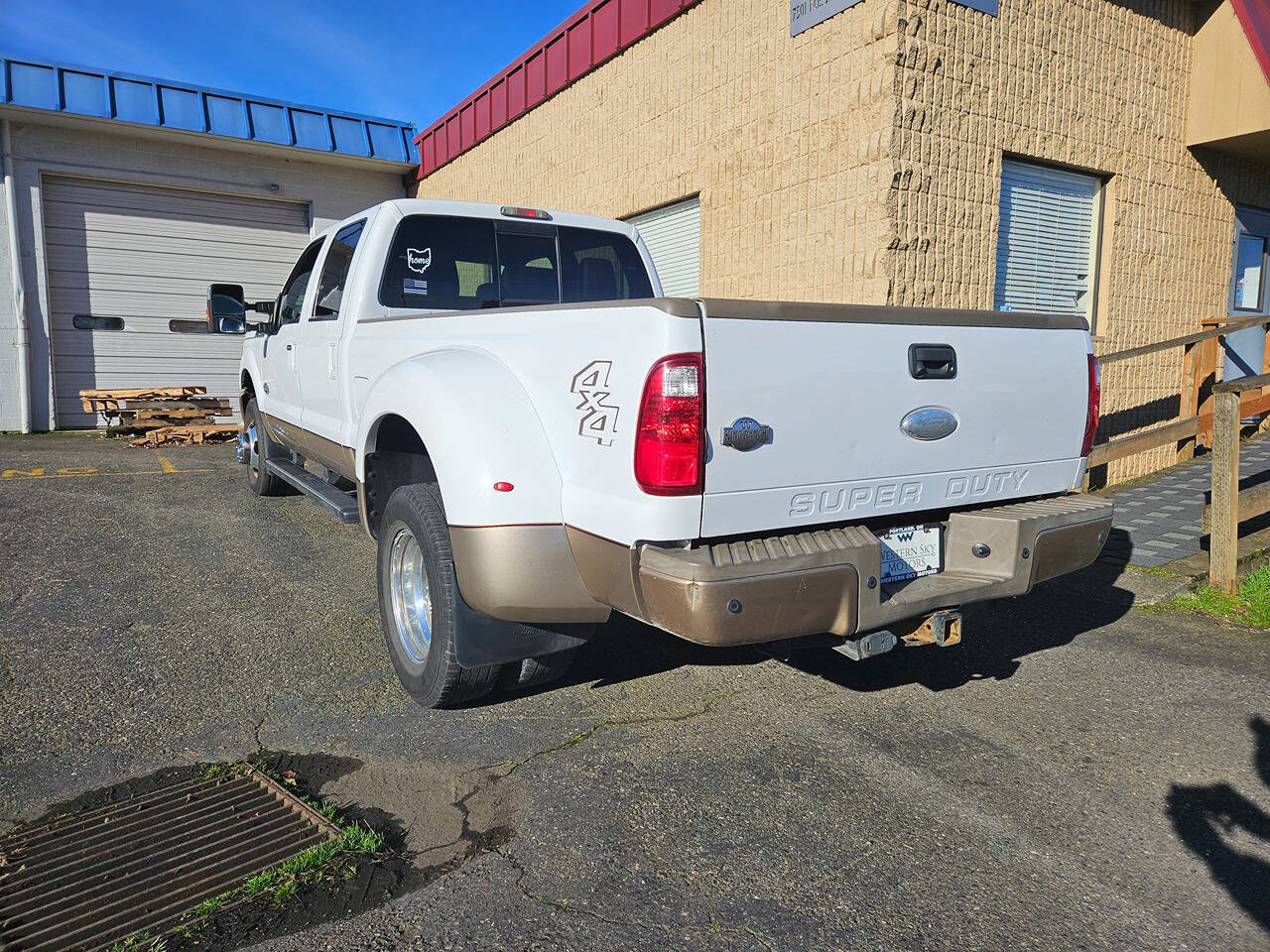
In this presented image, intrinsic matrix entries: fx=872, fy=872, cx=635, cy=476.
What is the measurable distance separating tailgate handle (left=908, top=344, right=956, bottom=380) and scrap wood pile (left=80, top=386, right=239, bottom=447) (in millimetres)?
11761

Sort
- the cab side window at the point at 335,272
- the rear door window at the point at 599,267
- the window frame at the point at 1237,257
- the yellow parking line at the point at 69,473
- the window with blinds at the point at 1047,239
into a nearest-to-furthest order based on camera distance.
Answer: the cab side window at the point at 335,272 < the rear door window at the point at 599,267 < the window with blinds at the point at 1047,239 < the yellow parking line at the point at 69,473 < the window frame at the point at 1237,257

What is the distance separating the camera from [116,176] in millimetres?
13648

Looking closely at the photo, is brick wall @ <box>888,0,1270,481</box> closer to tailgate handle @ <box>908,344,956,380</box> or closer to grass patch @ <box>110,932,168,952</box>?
tailgate handle @ <box>908,344,956,380</box>

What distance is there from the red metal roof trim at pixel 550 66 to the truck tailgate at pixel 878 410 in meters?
6.73

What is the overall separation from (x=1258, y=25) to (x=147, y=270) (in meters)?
14.9

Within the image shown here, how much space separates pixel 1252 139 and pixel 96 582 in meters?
10.5

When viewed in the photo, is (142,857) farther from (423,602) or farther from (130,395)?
(130,395)


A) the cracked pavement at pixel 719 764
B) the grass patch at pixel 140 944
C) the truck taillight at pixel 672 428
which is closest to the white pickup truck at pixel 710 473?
the truck taillight at pixel 672 428

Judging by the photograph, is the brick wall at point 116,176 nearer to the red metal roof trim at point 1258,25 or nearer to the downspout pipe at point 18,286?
the downspout pipe at point 18,286

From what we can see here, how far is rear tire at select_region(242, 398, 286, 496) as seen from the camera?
289 inches

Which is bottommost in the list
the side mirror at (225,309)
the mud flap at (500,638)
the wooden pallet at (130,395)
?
the mud flap at (500,638)

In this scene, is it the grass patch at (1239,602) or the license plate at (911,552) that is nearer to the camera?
the license plate at (911,552)

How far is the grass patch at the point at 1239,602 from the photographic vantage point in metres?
5.10

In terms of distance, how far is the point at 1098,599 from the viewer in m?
5.48
